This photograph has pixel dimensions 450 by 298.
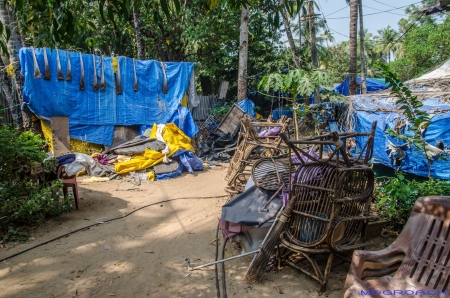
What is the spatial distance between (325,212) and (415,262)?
0.81m

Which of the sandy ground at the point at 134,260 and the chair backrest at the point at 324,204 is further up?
the chair backrest at the point at 324,204

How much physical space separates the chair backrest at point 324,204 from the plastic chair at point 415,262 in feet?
1.50

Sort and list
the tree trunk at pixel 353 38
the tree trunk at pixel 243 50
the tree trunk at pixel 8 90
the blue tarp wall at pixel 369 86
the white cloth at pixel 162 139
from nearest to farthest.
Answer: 1. the white cloth at pixel 162 139
2. the tree trunk at pixel 8 90
3. the tree trunk at pixel 243 50
4. the tree trunk at pixel 353 38
5. the blue tarp wall at pixel 369 86

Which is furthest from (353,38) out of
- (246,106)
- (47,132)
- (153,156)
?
(47,132)

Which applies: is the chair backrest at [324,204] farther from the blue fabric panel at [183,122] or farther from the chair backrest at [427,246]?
the blue fabric panel at [183,122]

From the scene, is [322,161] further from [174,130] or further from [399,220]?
[174,130]

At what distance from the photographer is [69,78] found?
8.84 m

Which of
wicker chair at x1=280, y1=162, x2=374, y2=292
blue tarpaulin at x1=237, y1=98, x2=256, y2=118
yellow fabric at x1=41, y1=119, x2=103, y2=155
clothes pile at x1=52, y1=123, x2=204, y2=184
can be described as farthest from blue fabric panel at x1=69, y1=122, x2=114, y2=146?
wicker chair at x1=280, y1=162, x2=374, y2=292

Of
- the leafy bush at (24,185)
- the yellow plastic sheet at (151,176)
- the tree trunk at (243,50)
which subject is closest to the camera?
the leafy bush at (24,185)

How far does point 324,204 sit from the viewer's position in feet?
9.81

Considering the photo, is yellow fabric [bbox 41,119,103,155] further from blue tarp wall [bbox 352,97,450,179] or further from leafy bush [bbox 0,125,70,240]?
blue tarp wall [bbox 352,97,450,179]

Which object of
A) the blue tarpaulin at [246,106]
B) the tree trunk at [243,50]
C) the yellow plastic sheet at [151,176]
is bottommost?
the yellow plastic sheet at [151,176]

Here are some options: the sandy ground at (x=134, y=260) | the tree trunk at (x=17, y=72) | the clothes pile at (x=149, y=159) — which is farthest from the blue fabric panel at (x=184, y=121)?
the sandy ground at (x=134, y=260)

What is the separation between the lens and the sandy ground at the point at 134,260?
9.90 feet
